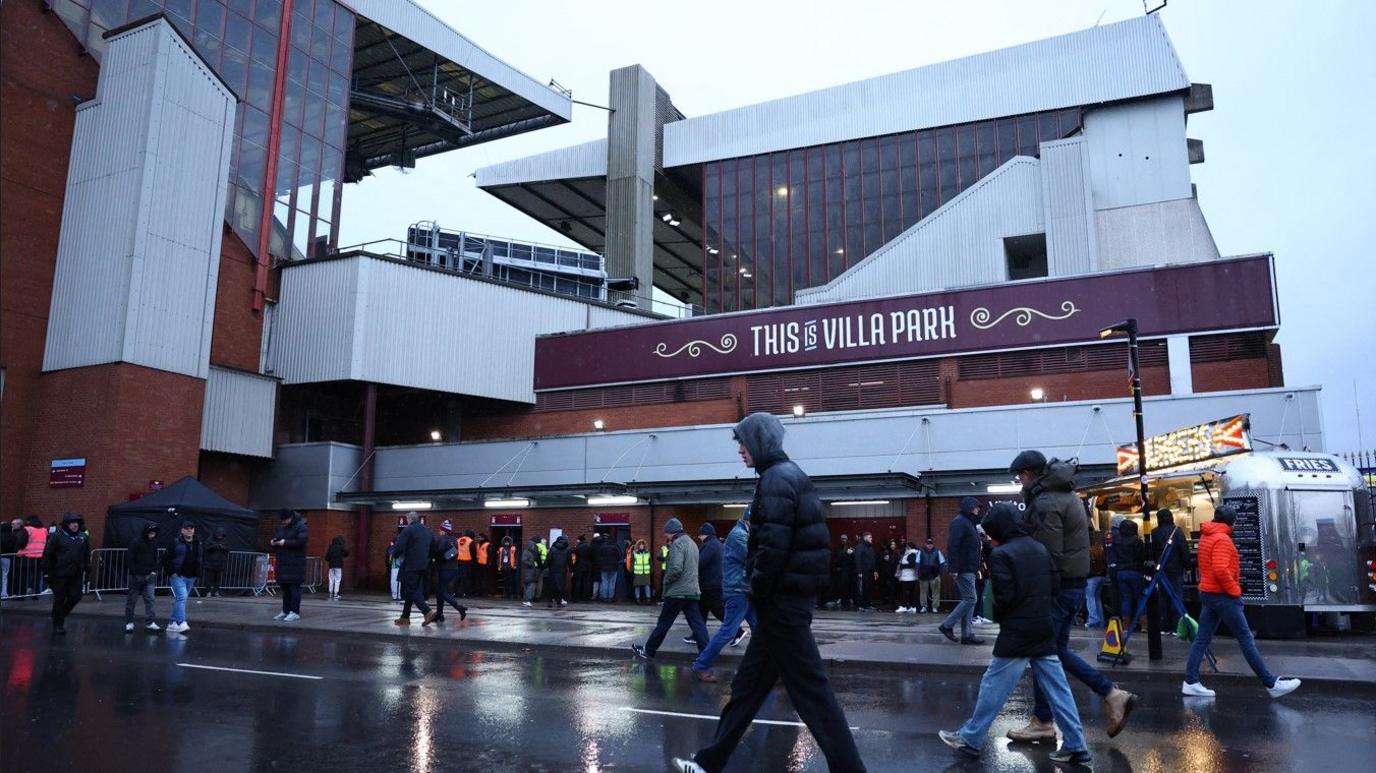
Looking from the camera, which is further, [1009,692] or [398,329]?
[398,329]

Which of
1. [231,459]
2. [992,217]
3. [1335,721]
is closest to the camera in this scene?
[1335,721]

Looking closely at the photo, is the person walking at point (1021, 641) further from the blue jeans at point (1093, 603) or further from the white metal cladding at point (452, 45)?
the white metal cladding at point (452, 45)

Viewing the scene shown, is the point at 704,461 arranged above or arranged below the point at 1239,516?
above

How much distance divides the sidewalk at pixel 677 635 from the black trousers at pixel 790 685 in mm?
6219

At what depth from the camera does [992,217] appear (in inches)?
1292

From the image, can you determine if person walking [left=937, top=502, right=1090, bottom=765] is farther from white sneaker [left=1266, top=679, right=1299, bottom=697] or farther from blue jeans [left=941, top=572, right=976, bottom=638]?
blue jeans [left=941, top=572, right=976, bottom=638]

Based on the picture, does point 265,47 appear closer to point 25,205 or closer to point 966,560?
point 25,205

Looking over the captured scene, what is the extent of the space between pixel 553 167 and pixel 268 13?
17.9m

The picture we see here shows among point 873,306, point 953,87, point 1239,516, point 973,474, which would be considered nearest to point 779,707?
point 1239,516

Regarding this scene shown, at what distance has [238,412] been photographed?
96.3ft

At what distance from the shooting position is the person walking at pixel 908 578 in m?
21.9

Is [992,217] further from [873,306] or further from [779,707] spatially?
[779,707]

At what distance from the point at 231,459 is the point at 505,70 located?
20923 mm

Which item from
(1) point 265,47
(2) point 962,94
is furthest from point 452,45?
(2) point 962,94
